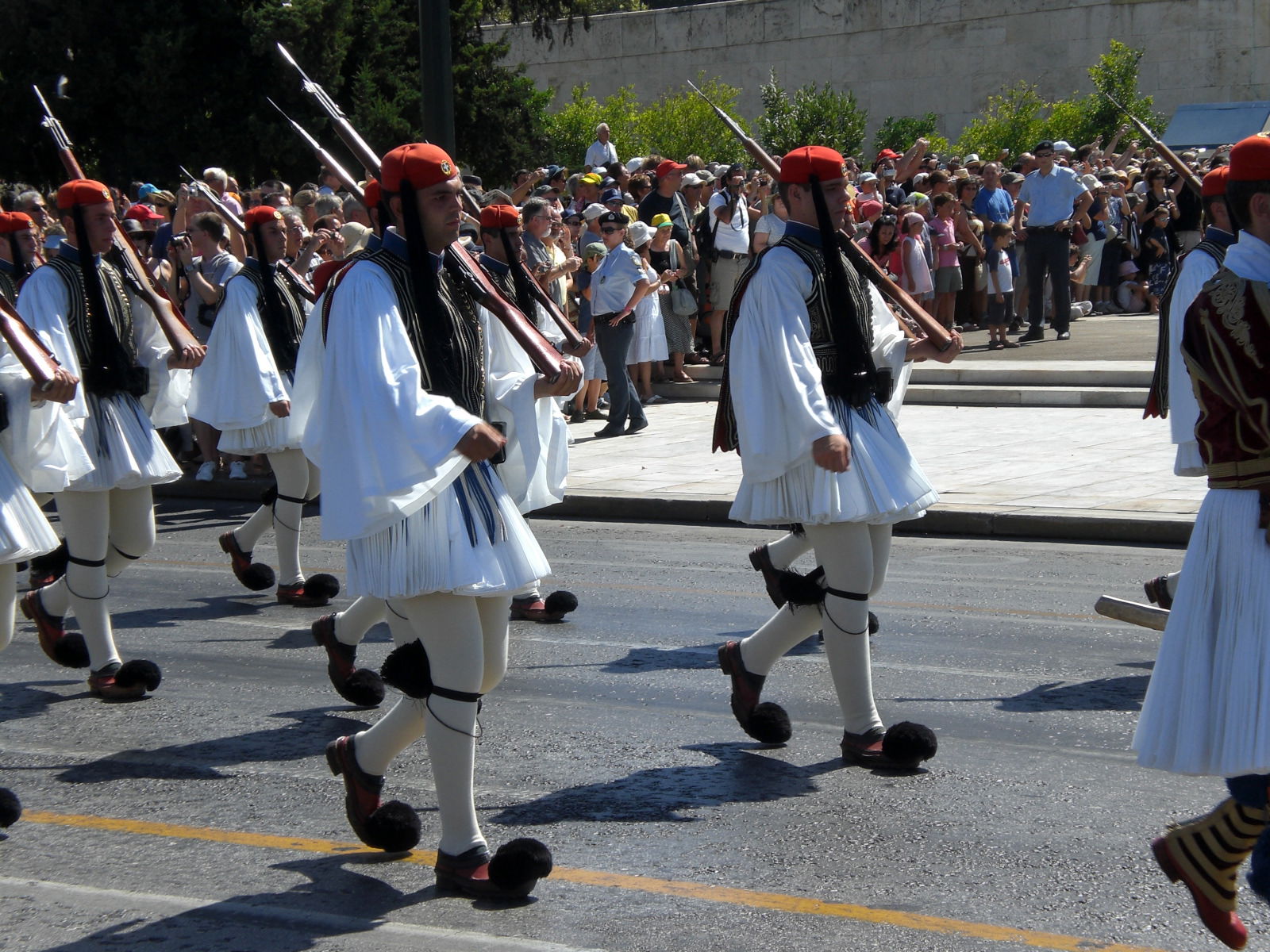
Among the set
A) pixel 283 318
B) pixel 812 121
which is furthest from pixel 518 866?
pixel 812 121

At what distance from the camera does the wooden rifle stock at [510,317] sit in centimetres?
512

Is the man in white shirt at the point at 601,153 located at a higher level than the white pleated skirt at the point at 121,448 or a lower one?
higher

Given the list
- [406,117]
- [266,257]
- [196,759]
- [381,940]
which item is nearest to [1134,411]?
[266,257]

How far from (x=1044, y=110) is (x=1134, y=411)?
31300 millimetres

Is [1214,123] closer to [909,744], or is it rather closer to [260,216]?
[260,216]

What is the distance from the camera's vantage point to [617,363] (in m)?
16.1

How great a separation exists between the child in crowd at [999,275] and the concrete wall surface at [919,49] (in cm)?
2476

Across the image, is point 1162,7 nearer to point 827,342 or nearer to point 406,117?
point 406,117

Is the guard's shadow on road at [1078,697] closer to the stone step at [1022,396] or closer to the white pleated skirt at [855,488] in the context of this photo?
the white pleated skirt at [855,488]

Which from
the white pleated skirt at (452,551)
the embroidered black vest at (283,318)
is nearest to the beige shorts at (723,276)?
the embroidered black vest at (283,318)

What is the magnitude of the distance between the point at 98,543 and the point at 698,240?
1168 cm

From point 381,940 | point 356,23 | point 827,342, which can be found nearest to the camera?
point 381,940

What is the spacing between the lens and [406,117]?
3350 cm

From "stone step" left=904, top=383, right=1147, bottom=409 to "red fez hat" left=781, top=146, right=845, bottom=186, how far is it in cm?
1064
